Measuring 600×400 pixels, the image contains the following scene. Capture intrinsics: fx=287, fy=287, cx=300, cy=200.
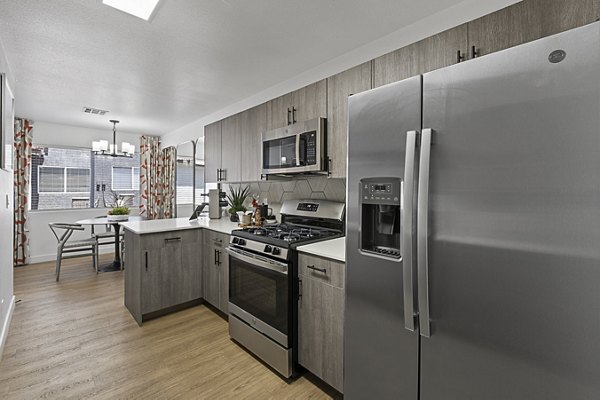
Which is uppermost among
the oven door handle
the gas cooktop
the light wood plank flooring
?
the gas cooktop

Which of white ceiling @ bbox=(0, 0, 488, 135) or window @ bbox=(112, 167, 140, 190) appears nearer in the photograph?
white ceiling @ bbox=(0, 0, 488, 135)

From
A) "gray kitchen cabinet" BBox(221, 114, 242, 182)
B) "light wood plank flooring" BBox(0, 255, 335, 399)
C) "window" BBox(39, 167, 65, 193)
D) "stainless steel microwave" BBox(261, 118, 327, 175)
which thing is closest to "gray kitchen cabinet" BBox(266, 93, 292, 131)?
"stainless steel microwave" BBox(261, 118, 327, 175)

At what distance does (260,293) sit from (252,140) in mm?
1622

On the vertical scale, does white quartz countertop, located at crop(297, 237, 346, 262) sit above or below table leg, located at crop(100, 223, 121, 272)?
above

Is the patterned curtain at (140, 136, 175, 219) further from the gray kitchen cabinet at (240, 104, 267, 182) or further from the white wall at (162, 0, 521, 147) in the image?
the gray kitchen cabinet at (240, 104, 267, 182)

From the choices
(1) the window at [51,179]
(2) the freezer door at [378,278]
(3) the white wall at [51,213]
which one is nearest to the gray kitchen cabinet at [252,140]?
(2) the freezer door at [378,278]

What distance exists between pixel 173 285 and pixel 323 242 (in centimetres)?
174

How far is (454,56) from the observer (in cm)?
158

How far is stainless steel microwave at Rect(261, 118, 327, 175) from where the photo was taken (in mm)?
2236

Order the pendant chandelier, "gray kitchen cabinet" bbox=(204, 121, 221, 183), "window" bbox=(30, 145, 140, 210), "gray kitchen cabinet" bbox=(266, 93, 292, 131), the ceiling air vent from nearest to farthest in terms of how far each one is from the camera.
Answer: "gray kitchen cabinet" bbox=(266, 93, 292, 131)
"gray kitchen cabinet" bbox=(204, 121, 221, 183)
the ceiling air vent
the pendant chandelier
"window" bbox=(30, 145, 140, 210)

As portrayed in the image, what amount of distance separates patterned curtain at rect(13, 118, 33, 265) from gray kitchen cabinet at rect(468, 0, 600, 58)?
20.6ft

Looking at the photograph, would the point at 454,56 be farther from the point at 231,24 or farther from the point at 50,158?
the point at 50,158

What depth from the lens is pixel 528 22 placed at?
136 centimetres

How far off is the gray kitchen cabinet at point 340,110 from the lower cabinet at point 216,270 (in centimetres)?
125
